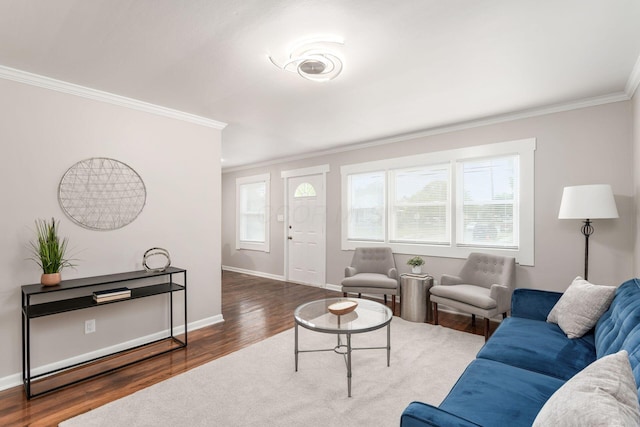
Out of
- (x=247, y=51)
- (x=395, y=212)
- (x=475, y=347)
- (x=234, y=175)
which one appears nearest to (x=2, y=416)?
(x=247, y=51)

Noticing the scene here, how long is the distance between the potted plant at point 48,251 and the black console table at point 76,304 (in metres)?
0.09

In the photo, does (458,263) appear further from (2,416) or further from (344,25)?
(2,416)

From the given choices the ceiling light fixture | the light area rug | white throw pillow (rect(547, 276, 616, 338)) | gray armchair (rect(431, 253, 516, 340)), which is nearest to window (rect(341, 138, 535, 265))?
gray armchair (rect(431, 253, 516, 340))

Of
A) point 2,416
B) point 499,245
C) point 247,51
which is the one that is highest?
point 247,51

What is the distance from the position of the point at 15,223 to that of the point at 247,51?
2283 millimetres

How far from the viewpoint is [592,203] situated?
282 cm

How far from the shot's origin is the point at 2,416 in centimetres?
206

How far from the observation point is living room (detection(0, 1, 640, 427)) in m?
2.45

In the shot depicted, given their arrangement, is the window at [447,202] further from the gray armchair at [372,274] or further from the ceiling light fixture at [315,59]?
the ceiling light fixture at [315,59]

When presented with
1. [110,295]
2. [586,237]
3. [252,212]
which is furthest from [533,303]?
[252,212]

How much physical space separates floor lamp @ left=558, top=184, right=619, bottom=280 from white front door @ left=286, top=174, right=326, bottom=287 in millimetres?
3474

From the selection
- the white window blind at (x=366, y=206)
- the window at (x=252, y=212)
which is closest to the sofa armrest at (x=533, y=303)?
the white window blind at (x=366, y=206)

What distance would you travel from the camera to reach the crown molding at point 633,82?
2478 millimetres

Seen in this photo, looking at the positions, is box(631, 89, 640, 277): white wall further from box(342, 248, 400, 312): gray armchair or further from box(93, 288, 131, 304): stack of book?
box(93, 288, 131, 304): stack of book
